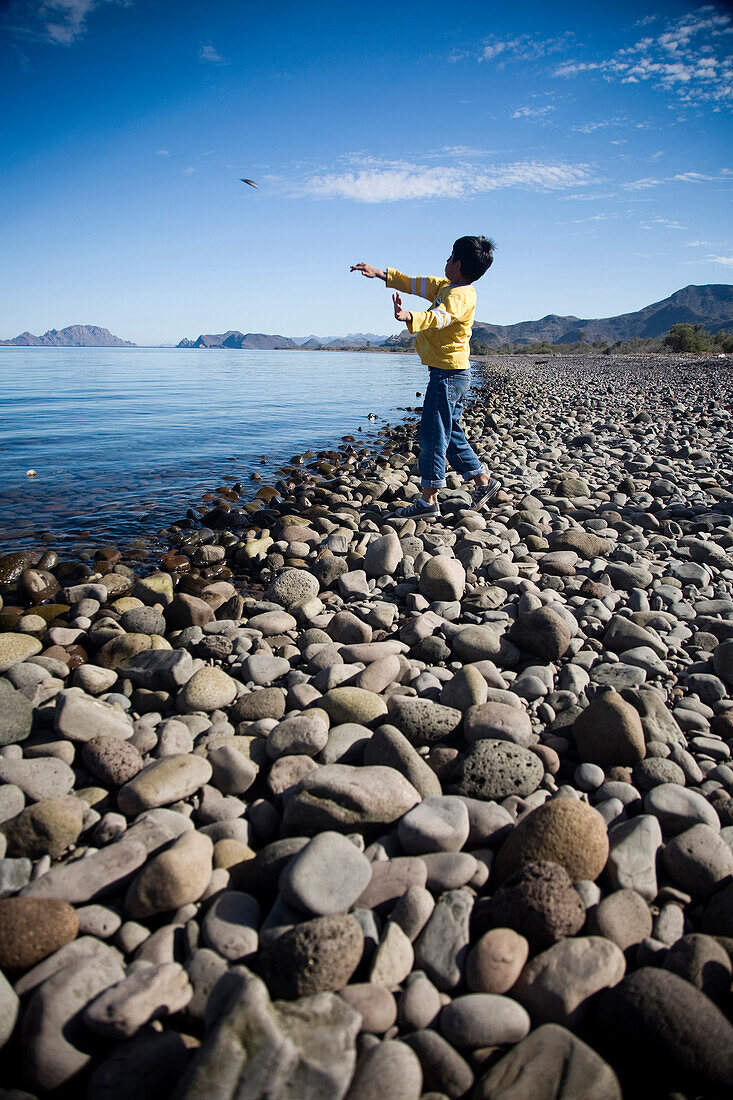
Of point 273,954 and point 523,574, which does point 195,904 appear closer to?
point 273,954

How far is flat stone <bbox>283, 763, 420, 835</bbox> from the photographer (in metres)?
2.03

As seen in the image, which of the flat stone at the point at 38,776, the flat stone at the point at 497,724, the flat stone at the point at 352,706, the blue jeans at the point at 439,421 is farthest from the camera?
the blue jeans at the point at 439,421

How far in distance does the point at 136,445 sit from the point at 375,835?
11925 millimetres

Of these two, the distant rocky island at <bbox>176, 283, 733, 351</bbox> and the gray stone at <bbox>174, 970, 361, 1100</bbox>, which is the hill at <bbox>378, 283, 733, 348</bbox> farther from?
the gray stone at <bbox>174, 970, 361, 1100</bbox>

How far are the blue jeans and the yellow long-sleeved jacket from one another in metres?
0.12

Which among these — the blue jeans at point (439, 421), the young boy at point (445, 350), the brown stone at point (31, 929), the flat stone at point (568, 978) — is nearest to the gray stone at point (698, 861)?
the flat stone at point (568, 978)

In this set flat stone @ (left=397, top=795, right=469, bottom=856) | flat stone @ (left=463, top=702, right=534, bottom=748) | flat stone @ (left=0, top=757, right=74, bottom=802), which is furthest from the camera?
flat stone @ (left=463, top=702, right=534, bottom=748)

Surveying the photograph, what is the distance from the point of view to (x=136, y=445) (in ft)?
40.3

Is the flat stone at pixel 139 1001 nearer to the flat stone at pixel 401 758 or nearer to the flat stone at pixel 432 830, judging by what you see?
the flat stone at pixel 432 830

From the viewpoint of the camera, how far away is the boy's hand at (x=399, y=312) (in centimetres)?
470

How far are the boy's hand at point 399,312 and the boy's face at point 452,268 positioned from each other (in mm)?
668

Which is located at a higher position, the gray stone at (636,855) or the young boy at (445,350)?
the young boy at (445,350)

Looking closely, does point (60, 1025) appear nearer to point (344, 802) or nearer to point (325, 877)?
point (325, 877)

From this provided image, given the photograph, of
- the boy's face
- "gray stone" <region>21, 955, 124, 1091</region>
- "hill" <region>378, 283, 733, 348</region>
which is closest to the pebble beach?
"gray stone" <region>21, 955, 124, 1091</region>
